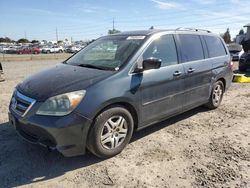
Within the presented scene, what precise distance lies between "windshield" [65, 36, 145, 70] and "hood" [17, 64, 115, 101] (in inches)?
10.0

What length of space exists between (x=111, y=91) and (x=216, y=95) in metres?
3.44

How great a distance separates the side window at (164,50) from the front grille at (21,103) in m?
1.84

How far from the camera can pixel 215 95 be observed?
6.28 m

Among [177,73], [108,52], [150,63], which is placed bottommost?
[177,73]

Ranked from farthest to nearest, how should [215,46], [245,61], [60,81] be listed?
[245,61] → [215,46] → [60,81]

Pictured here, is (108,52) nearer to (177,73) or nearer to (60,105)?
(177,73)

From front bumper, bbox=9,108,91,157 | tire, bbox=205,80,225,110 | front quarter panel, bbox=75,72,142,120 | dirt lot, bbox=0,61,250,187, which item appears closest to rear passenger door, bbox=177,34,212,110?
tire, bbox=205,80,225,110

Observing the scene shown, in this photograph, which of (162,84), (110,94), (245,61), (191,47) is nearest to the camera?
(110,94)

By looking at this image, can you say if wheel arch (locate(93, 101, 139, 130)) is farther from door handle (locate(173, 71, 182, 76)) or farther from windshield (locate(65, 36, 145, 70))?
door handle (locate(173, 71, 182, 76))

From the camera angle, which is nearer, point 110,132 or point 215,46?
point 110,132

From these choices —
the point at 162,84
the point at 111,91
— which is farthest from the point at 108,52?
the point at 111,91

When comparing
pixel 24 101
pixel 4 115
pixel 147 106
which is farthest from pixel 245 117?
pixel 4 115

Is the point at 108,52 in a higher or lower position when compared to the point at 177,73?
higher

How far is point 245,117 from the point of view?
5879mm
